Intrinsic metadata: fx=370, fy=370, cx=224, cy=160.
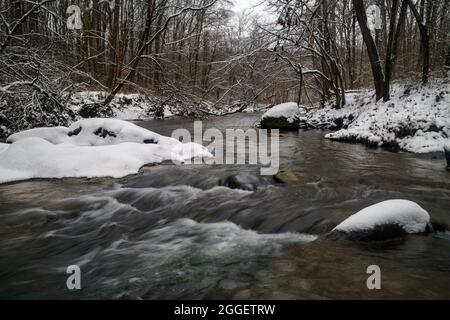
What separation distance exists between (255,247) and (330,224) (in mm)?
1079

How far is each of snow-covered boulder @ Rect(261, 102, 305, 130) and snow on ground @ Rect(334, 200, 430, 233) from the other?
1252 centimetres

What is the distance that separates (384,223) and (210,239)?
198cm

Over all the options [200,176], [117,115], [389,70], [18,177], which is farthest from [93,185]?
[117,115]

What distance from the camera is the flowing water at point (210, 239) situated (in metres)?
3.27

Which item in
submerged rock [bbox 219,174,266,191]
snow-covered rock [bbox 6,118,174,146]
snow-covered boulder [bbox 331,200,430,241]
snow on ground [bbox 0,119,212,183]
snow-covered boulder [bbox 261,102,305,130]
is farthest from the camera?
snow-covered boulder [bbox 261,102,305,130]

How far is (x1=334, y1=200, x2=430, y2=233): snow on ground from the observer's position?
4082 millimetres

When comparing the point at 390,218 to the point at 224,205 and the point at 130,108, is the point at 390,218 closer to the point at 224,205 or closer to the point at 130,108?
the point at 224,205

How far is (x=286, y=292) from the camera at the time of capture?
3.07 metres

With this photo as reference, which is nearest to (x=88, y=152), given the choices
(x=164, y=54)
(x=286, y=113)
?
(x=164, y=54)

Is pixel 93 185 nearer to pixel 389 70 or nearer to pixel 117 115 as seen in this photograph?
pixel 389 70

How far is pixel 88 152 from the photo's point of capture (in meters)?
7.40

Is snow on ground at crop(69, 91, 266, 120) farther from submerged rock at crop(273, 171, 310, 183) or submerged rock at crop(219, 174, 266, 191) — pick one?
submerged rock at crop(273, 171, 310, 183)

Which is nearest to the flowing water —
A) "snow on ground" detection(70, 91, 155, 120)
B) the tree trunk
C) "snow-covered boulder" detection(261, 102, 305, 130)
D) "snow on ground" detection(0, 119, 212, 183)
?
"snow on ground" detection(0, 119, 212, 183)

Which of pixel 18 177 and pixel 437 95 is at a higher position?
pixel 437 95
